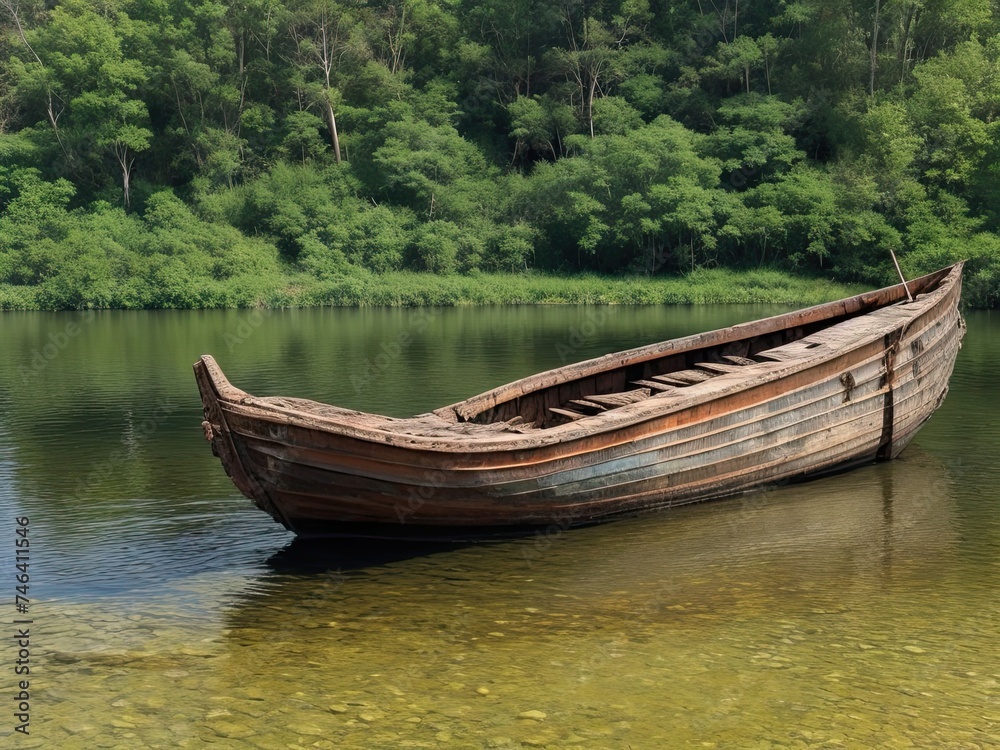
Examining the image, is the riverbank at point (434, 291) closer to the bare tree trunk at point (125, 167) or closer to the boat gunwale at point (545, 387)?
the bare tree trunk at point (125, 167)

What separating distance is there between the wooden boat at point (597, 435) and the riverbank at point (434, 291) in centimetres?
3062

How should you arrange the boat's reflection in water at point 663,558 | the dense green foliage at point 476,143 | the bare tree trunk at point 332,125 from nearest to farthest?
the boat's reflection in water at point 663,558 → the dense green foliage at point 476,143 → the bare tree trunk at point 332,125

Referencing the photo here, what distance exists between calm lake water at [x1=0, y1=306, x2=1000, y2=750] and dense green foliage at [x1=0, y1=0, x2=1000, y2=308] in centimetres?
3073

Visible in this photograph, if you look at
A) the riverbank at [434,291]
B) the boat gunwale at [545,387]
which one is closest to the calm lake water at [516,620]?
the boat gunwale at [545,387]

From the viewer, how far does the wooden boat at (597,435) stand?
28.8 feet

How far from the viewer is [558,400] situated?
12.2 meters

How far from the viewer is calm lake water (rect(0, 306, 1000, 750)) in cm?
601

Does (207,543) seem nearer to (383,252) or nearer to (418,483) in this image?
(418,483)

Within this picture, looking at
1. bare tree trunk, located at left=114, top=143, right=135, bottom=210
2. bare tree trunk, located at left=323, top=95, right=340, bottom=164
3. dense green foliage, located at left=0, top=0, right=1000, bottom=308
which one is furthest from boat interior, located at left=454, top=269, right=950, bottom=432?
bare tree trunk, located at left=114, top=143, right=135, bottom=210

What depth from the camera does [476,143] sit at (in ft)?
199

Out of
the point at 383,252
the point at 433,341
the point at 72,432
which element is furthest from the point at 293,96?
the point at 72,432

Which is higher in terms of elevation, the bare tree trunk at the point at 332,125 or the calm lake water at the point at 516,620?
the bare tree trunk at the point at 332,125

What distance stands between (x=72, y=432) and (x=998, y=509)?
1201 centimetres

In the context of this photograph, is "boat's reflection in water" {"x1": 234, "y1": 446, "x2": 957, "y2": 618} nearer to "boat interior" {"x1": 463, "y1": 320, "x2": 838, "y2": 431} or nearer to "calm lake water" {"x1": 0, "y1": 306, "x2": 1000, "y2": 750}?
"calm lake water" {"x1": 0, "y1": 306, "x2": 1000, "y2": 750}
